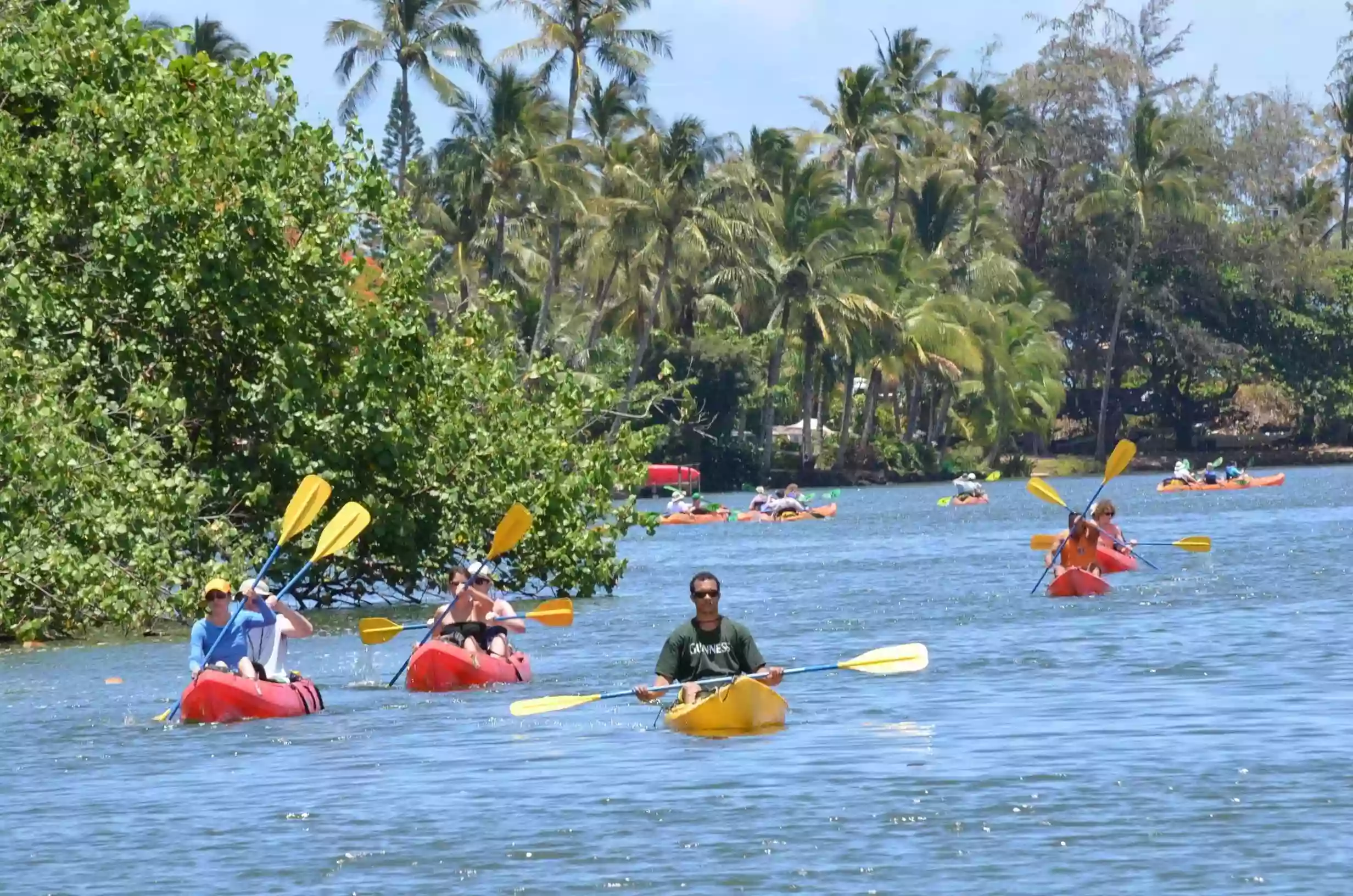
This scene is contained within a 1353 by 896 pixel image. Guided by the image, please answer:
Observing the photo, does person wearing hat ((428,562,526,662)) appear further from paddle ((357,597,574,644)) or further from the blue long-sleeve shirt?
the blue long-sleeve shirt

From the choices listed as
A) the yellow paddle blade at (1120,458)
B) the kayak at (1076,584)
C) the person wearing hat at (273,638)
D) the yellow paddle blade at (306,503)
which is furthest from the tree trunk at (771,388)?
the person wearing hat at (273,638)

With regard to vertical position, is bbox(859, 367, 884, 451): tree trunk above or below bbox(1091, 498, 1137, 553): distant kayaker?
above

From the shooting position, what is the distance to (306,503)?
68.9ft

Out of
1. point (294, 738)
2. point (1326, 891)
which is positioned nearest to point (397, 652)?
point (294, 738)

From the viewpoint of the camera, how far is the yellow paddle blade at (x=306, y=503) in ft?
68.4

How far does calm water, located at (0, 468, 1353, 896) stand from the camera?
11461 mm

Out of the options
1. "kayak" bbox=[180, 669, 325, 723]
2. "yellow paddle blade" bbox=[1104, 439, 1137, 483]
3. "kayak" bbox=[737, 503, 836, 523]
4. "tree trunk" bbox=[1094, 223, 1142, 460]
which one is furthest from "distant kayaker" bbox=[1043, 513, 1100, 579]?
"tree trunk" bbox=[1094, 223, 1142, 460]

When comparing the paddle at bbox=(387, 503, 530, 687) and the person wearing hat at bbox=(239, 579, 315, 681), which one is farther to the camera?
the paddle at bbox=(387, 503, 530, 687)

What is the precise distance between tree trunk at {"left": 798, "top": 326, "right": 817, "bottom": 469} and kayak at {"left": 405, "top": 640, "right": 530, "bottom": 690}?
55.8 metres

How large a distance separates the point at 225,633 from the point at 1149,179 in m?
73.2

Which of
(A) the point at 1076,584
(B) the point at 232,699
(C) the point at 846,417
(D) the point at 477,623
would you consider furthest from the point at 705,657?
(C) the point at 846,417

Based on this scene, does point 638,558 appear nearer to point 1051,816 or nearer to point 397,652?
point 397,652

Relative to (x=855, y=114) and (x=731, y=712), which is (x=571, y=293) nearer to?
(x=855, y=114)

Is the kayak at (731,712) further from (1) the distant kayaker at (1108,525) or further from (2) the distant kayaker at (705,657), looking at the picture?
(1) the distant kayaker at (1108,525)
